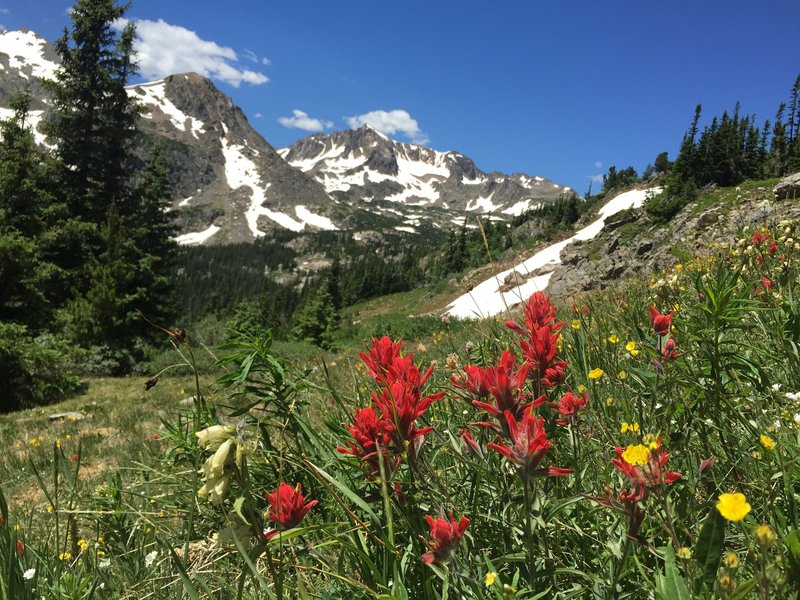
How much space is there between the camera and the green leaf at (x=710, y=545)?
0.78 meters

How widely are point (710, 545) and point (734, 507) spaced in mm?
210

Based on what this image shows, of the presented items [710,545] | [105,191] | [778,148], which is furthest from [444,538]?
[778,148]

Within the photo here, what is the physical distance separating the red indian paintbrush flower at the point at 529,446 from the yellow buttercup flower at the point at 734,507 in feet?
0.83

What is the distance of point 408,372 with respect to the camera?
1094mm

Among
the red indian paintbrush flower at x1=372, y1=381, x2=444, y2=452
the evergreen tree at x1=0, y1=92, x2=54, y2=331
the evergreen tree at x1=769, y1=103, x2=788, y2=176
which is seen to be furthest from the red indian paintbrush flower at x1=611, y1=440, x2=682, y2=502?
the evergreen tree at x1=769, y1=103, x2=788, y2=176

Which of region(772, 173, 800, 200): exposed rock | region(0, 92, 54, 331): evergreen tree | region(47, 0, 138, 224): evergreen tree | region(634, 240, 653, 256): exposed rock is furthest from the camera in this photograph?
region(47, 0, 138, 224): evergreen tree

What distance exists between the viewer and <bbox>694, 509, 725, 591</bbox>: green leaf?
2.55 ft

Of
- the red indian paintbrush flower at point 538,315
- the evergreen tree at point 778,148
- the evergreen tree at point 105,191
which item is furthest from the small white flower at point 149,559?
the evergreen tree at point 778,148

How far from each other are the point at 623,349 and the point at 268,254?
639ft

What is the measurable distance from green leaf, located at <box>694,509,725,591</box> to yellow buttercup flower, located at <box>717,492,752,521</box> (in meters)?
0.14

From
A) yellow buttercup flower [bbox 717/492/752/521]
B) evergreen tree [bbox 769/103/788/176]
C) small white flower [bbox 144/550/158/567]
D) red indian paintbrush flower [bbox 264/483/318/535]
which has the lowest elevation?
small white flower [bbox 144/550/158/567]

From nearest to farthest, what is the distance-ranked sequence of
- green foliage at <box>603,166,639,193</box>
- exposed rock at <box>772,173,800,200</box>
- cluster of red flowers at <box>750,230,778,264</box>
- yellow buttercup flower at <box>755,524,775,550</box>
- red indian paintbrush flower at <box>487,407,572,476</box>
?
yellow buttercup flower at <box>755,524,775,550</box>, red indian paintbrush flower at <box>487,407,572,476</box>, cluster of red flowers at <box>750,230,778,264</box>, exposed rock at <box>772,173,800,200</box>, green foliage at <box>603,166,639,193</box>

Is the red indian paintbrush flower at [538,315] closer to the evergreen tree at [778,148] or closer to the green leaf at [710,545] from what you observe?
the green leaf at [710,545]

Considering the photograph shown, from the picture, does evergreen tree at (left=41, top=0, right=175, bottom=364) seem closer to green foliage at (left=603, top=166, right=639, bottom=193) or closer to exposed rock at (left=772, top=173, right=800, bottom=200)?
exposed rock at (left=772, top=173, right=800, bottom=200)
